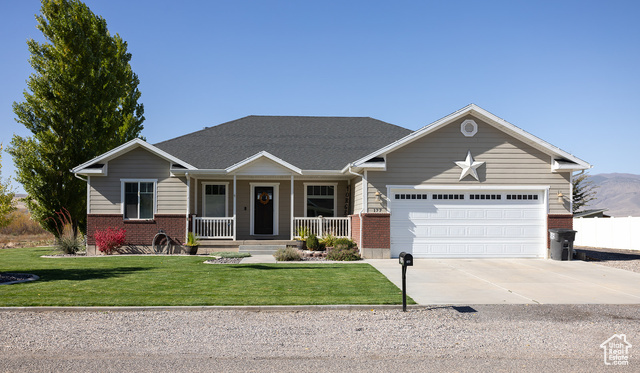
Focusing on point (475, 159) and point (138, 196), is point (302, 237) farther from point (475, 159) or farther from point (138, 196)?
point (475, 159)

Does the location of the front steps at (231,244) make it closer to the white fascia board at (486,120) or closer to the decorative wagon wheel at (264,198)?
the decorative wagon wheel at (264,198)

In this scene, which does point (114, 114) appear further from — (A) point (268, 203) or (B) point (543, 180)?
(B) point (543, 180)

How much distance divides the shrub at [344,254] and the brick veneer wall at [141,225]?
6.08 meters

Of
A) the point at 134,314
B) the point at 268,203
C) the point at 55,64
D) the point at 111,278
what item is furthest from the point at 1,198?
the point at 55,64

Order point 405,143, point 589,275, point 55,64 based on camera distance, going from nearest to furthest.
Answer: point 589,275
point 405,143
point 55,64

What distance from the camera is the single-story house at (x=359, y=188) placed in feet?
57.7

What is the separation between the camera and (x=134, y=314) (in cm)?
853

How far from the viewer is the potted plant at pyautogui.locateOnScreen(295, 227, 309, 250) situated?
18922 millimetres

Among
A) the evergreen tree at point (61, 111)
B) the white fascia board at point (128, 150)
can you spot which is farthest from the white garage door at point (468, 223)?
the evergreen tree at point (61, 111)

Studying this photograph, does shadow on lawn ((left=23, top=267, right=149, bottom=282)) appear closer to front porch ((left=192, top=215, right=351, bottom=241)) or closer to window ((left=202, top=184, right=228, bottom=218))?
front porch ((left=192, top=215, right=351, bottom=241))

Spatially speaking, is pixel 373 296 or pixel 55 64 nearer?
pixel 373 296

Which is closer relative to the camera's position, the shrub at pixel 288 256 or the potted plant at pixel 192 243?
the shrub at pixel 288 256

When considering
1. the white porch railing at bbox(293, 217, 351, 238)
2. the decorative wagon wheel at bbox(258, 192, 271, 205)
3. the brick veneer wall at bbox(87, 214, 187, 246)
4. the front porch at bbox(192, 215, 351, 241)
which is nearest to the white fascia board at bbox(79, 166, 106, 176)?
the brick veneer wall at bbox(87, 214, 187, 246)

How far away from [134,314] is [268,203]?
43.2 feet
